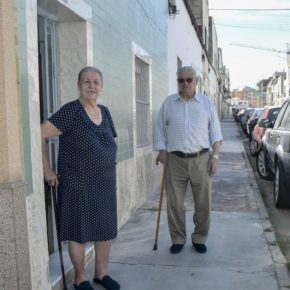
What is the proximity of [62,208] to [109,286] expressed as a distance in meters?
0.84

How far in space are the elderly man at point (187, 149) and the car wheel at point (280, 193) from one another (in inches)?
94.6

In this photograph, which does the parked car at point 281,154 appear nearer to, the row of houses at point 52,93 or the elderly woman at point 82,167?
the row of houses at point 52,93

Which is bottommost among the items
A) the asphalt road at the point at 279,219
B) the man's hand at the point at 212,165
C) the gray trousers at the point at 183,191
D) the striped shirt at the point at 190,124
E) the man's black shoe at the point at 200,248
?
the asphalt road at the point at 279,219

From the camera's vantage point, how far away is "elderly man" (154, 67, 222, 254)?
16.8 feet

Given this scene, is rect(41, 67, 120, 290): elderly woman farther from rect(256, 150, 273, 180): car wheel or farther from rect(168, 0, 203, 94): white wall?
rect(168, 0, 203, 94): white wall

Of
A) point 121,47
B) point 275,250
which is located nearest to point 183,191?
point 275,250

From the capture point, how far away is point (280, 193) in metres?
7.50

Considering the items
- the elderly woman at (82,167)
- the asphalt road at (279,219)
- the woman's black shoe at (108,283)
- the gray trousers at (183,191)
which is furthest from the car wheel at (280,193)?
the elderly woman at (82,167)

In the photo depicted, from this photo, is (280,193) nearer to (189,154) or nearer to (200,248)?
(200,248)

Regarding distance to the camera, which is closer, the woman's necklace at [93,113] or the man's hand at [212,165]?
the woman's necklace at [93,113]

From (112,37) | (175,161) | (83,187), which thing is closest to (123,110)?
(112,37)

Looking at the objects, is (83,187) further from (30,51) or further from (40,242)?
(30,51)

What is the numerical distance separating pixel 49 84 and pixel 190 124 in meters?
1.42

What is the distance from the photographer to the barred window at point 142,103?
326 inches
